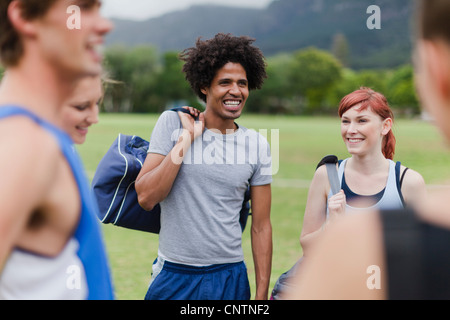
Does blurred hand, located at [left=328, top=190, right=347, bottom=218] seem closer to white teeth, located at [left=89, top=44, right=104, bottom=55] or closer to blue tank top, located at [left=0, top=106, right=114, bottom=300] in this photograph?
blue tank top, located at [left=0, top=106, right=114, bottom=300]

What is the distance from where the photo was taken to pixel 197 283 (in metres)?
3.20

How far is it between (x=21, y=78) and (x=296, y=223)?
822cm

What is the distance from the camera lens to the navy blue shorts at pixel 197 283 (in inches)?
125

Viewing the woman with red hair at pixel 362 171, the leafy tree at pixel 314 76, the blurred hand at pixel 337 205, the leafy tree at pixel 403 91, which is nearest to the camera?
the blurred hand at pixel 337 205

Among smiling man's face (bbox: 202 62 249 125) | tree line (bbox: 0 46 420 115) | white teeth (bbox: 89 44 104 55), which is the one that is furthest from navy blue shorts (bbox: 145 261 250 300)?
tree line (bbox: 0 46 420 115)

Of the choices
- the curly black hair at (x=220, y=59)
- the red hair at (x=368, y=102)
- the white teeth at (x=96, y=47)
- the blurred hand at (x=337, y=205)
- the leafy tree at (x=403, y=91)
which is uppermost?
the leafy tree at (x=403, y=91)

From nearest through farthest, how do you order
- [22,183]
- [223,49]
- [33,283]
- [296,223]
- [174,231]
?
[22,183] < [33,283] < [174,231] < [223,49] < [296,223]

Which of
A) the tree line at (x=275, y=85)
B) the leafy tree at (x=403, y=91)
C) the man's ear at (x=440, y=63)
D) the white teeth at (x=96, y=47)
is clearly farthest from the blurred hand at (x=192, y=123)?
the leafy tree at (x=403, y=91)

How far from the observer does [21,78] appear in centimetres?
131

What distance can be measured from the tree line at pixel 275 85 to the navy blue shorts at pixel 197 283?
246ft

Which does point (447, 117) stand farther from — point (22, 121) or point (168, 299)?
point (168, 299)

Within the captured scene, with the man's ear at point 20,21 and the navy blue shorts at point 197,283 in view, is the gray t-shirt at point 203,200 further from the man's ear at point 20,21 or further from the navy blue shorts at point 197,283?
the man's ear at point 20,21

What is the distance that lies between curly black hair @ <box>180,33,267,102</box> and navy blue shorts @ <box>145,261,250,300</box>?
1.39 m

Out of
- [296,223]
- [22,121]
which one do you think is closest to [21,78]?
[22,121]
